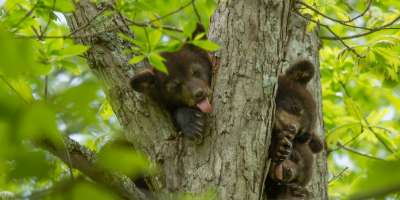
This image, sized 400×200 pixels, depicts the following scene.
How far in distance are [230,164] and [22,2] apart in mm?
2372

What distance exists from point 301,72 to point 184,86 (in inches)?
44.7

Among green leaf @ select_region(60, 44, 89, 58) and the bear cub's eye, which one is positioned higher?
green leaf @ select_region(60, 44, 89, 58)

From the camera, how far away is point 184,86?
5.56 meters

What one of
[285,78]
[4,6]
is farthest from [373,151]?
[4,6]

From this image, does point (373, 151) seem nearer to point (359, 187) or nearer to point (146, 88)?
point (146, 88)

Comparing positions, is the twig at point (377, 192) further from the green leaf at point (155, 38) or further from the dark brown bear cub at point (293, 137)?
the dark brown bear cub at point (293, 137)

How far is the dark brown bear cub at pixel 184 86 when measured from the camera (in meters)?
4.65

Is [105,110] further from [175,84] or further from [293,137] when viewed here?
[293,137]

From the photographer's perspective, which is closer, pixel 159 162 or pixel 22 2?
pixel 159 162

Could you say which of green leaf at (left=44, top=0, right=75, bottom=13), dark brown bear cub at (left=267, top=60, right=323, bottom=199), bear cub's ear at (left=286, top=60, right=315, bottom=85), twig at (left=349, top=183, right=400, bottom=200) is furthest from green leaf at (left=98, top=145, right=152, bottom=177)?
bear cub's ear at (left=286, top=60, right=315, bottom=85)

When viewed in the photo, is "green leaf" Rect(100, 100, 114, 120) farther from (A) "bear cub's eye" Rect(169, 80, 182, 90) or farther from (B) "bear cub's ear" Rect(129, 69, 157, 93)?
(A) "bear cub's eye" Rect(169, 80, 182, 90)

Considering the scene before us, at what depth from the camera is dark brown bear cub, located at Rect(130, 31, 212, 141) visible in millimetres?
4646

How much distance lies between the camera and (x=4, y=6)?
15.6 feet

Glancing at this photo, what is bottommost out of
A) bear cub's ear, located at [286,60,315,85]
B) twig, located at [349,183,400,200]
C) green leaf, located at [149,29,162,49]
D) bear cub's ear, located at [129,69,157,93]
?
bear cub's ear, located at [129,69,157,93]
